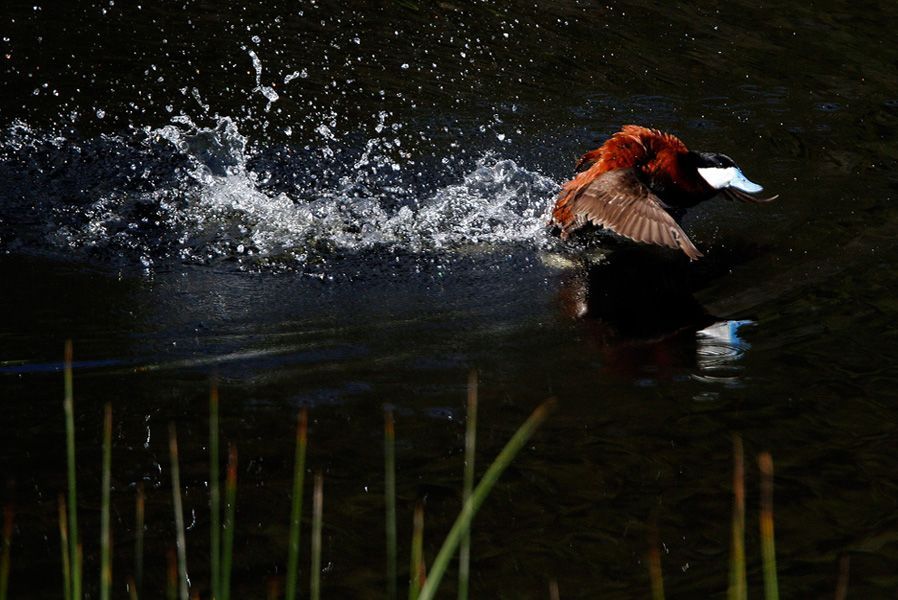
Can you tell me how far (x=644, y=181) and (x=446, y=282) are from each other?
1.35 m

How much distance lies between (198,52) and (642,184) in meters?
3.68

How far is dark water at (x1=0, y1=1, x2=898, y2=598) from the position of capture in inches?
125

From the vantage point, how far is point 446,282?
4988 millimetres

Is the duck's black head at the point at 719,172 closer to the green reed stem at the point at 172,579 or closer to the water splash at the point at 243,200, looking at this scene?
the water splash at the point at 243,200

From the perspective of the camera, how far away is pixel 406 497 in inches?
127

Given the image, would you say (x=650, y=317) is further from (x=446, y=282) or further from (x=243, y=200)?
(x=243, y=200)

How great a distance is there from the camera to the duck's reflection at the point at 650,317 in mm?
4242

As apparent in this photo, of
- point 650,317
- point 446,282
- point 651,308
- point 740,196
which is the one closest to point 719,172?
point 740,196

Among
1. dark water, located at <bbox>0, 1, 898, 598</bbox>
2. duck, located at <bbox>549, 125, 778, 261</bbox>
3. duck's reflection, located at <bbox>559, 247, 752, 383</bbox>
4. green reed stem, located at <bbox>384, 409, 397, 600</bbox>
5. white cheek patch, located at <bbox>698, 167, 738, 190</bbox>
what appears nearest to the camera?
green reed stem, located at <bbox>384, 409, 397, 600</bbox>

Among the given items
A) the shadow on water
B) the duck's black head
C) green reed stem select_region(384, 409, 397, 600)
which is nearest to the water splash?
the shadow on water

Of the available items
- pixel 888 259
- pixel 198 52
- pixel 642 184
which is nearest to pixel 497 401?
pixel 642 184

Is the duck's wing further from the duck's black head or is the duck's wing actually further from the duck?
the duck's black head

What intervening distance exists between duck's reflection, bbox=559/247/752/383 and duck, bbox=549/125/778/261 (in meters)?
0.26

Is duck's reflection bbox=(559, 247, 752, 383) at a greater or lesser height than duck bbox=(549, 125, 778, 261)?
lesser
